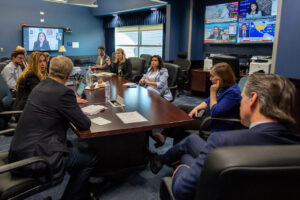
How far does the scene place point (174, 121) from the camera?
1914 millimetres

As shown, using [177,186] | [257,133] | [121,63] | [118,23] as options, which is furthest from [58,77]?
[118,23]

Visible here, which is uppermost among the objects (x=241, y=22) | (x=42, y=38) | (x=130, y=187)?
(x=241, y=22)

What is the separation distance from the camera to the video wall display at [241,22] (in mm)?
4945

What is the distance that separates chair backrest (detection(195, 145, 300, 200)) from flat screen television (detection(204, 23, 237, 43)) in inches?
215

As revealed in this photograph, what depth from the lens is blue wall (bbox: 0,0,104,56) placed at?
24.2 feet

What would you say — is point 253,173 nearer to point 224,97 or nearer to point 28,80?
point 224,97

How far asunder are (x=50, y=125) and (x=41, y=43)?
741 cm

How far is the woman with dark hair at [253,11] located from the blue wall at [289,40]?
127cm

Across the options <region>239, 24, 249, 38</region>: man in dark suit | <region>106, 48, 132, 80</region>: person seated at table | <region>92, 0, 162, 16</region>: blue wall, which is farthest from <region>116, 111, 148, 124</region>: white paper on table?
<region>92, 0, 162, 16</region>: blue wall

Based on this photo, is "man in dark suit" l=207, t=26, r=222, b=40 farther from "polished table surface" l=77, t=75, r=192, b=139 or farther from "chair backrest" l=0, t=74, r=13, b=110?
"chair backrest" l=0, t=74, r=13, b=110

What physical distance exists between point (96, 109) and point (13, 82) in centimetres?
208

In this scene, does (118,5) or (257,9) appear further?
(118,5)

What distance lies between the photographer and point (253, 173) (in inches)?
25.5

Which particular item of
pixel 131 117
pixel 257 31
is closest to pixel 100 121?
pixel 131 117
